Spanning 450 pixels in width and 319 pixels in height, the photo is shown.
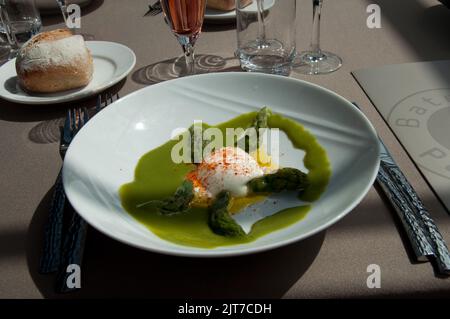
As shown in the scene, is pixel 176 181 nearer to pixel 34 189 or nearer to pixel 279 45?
pixel 34 189

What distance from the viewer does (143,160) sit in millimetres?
944

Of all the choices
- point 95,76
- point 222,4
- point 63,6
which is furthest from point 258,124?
point 63,6

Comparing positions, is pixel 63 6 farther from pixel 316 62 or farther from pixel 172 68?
pixel 316 62

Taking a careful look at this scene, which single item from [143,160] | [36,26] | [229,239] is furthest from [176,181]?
[36,26]

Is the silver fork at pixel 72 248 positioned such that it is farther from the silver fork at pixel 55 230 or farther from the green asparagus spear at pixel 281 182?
the green asparagus spear at pixel 281 182

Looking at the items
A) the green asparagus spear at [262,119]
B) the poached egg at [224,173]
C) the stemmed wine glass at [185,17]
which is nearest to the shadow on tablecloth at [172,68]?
the stemmed wine glass at [185,17]

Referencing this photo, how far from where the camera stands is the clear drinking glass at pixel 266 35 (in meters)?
1.27

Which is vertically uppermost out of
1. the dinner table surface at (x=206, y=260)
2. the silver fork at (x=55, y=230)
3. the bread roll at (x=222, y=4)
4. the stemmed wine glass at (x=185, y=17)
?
the stemmed wine glass at (x=185, y=17)

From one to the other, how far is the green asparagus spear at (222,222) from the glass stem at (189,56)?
0.61 metres

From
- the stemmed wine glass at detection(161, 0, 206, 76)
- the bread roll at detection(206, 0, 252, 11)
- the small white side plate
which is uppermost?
the stemmed wine glass at detection(161, 0, 206, 76)

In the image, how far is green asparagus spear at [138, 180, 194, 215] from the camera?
2.56 feet

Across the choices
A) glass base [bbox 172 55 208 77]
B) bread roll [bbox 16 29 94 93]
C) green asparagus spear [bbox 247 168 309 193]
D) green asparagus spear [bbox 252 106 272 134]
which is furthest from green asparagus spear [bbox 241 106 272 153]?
bread roll [bbox 16 29 94 93]

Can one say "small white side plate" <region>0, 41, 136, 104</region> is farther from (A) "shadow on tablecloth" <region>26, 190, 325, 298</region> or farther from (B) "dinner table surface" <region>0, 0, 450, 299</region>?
(A) "shadow on tablecloth" <region>26, 190, 325, 298</region>
